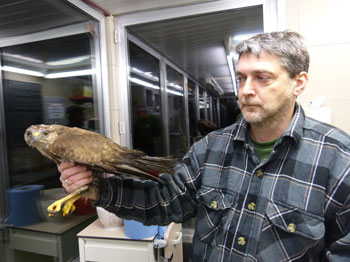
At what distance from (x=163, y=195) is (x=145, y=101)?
4.74 feet

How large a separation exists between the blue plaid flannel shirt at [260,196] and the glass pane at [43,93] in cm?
90

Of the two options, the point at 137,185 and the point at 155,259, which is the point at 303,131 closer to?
the point at 137,185

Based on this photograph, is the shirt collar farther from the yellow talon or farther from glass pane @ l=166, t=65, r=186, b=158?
glass pane @ l=166, t=65, r=186, b=158

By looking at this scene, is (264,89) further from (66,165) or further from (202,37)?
(202,37)

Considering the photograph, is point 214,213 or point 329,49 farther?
point 329,49

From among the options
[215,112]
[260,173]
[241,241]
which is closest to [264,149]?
[260,173]

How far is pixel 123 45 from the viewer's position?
217 centimetres

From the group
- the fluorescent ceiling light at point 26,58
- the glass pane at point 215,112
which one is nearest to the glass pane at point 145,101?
the glass pane at point 215,112

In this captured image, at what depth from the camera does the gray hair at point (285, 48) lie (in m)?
0.81

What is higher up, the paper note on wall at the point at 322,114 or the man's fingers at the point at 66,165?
the paper note on wall at the point at 322,114

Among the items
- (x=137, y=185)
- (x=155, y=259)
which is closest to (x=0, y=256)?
(x=155, y=259)

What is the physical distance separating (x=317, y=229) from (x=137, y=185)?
2.18 feet

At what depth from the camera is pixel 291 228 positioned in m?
0.76

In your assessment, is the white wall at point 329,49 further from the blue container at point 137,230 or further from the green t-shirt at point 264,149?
the blue container at point 137,230
